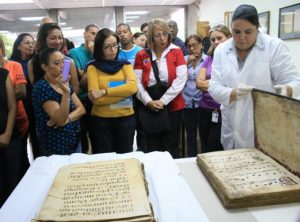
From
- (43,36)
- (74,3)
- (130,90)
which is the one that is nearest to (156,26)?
(130,90)

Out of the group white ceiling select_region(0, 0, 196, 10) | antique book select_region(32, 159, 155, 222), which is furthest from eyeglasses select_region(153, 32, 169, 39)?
white ceiling select_region(0, 0, 196, 10)

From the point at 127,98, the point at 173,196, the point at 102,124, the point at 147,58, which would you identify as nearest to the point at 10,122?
the point at 102,124

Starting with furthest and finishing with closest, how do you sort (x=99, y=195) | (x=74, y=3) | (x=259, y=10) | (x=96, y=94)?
(x=74, y=3) → (x=259, y=10) → (x=96, y=94) → (x=99, y=195)

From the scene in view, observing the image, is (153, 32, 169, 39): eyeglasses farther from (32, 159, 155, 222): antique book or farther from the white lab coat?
(32, 159, 155, 222): antique book

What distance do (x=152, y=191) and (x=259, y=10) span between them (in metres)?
4.12

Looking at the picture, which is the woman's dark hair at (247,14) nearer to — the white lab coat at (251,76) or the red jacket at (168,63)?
the white lab coat at (251,76)

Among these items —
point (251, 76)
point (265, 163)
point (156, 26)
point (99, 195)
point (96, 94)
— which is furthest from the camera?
point (156, 26)

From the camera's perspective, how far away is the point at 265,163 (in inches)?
39.0

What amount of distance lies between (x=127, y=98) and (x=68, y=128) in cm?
55

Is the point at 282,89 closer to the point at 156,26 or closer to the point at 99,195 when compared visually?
the point at 99,195

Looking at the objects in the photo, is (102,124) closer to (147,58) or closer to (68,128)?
(68,128)

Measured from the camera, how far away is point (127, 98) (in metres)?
2.09

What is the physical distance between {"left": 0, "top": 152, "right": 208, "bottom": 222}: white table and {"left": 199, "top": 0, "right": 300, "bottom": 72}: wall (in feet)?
9.97

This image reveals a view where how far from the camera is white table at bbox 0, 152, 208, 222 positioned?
30.4 inches
